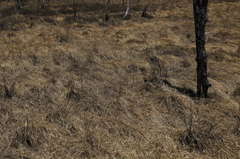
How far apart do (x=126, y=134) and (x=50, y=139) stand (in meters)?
1.47

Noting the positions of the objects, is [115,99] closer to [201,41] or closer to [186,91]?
[186,91]

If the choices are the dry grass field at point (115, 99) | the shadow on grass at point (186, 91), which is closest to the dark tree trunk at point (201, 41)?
the shadow on grass at point (186, 91)

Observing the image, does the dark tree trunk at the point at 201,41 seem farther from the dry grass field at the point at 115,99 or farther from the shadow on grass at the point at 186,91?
the dry grass field at the point at 115,99

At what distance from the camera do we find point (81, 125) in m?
4.30

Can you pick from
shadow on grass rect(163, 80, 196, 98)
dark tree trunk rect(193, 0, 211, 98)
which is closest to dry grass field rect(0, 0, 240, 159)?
shadow on grass rect(163, 80, 196, 98)

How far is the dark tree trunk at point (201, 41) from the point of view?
4.80 metres

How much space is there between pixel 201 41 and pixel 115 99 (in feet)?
8.53

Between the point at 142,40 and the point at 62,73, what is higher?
the point at 142,40

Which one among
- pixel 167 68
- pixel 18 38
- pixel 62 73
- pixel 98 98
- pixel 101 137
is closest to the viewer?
pixel 101 137

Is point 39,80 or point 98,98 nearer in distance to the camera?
point 98,98

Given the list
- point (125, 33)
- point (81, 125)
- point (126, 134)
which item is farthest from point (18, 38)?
point (126, 134)

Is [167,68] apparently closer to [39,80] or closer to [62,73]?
[62,73]

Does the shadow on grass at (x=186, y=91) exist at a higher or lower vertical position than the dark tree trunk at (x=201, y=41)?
lower

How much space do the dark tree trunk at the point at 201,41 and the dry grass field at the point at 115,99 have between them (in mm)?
351
